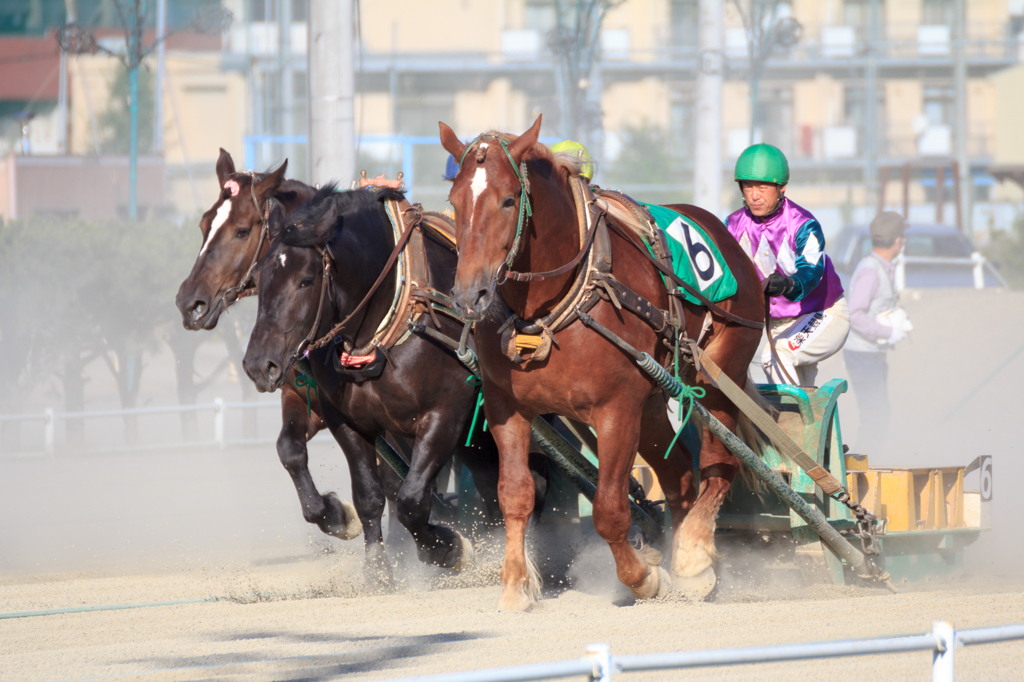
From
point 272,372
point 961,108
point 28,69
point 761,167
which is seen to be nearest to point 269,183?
point 272,372

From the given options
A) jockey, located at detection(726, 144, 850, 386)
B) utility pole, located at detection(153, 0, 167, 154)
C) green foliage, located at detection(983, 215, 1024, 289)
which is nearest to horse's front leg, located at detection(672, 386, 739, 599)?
jockey, located at detection(726, 144, 850, 386)

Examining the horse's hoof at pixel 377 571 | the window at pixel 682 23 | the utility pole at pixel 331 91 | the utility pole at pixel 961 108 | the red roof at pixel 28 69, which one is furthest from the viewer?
the red roof at pixel 28 69

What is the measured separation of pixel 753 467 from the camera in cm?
486

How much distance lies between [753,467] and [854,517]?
75cm

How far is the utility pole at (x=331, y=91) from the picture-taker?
8.61m

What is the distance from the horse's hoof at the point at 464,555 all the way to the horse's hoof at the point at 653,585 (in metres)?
0.90

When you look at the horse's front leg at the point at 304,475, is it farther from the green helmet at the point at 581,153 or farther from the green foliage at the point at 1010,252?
the green foliage at the point at 1010,252

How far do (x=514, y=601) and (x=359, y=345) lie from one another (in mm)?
1291

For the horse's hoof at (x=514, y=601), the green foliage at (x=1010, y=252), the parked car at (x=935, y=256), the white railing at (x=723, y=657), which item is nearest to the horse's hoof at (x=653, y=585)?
the horse's hoof at (x=514, y=601)

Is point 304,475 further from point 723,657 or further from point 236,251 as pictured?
point 723,657

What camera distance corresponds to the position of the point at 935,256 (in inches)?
682

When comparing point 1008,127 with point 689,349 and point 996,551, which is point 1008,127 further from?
point 689,349

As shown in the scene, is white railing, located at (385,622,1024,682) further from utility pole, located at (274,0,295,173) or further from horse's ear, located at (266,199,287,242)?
utility pole, located at (274,0,295,173)

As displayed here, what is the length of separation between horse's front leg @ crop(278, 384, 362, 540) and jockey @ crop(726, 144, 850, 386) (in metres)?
2.17
